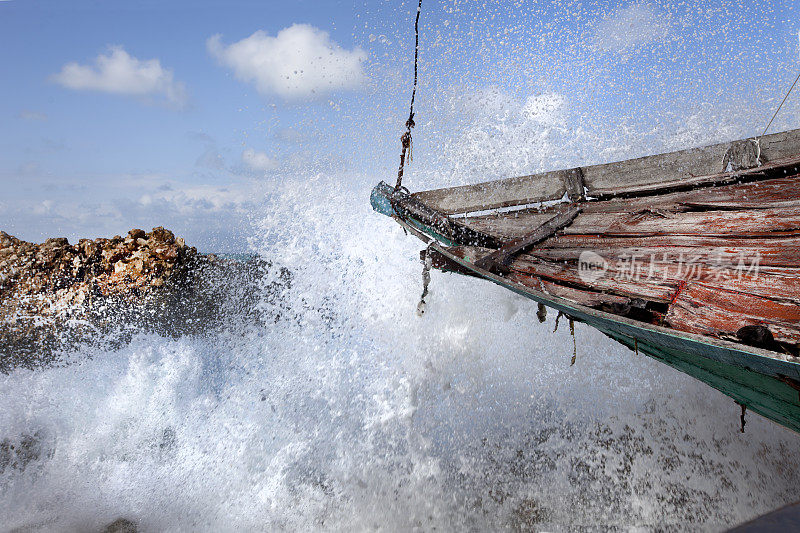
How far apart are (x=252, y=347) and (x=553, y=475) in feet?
24.3

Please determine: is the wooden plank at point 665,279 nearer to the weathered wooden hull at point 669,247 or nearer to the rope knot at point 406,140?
the weathered wooden hull at point 669,247

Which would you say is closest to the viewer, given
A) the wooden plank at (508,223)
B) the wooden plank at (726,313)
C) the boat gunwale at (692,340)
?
the boat gunwale at (692,340)

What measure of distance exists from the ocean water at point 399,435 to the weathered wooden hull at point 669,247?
2.68 metres

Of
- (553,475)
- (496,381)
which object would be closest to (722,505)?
(553,475)

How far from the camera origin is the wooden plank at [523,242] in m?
4.22

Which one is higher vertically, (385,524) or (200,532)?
(385,524)

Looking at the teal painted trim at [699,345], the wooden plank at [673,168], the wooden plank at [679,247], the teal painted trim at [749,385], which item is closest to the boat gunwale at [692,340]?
the teal painted trim at [699,345]

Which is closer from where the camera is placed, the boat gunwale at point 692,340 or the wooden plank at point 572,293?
the boat gunwale at point 692,340

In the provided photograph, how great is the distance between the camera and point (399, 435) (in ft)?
20.2

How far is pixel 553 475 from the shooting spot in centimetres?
537

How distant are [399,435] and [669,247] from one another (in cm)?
474

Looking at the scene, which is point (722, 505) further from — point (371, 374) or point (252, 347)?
point (252, 347)

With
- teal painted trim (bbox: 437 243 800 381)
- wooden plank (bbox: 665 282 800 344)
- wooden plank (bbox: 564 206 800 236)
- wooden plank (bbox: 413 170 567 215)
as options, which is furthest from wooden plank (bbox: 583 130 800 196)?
teal painted trim (bbox: 437 243 800 381)

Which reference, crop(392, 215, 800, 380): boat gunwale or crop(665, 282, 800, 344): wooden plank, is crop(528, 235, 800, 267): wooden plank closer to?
crop(665, 282, 800, 344): wooden plank
